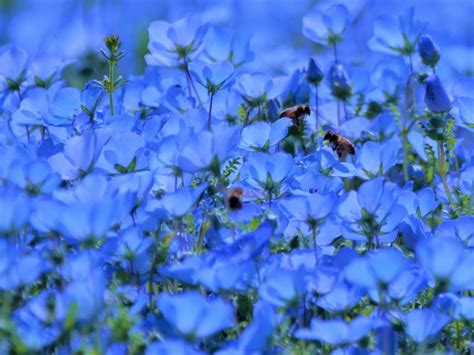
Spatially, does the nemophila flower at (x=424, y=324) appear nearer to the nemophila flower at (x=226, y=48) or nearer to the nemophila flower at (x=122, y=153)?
the nemophila flower at (x=122, y=153)

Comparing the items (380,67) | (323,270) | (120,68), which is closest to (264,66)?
(120,68)

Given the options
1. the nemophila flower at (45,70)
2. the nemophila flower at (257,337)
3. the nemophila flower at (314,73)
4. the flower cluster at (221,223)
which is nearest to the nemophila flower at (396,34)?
the flower cluster at (221,223)

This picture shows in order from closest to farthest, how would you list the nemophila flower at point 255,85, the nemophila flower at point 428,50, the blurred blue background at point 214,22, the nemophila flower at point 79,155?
the nemophila flower at point 79,155, the nemophila flower at point 255,85, the nemophila flower at point 428,50, the blurred blue background at point 214,22

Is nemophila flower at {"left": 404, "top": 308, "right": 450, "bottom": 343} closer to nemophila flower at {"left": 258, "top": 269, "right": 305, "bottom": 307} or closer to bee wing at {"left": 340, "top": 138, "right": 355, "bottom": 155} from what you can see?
nemophila flower at {"left": 258, "top": 269, "right": 305, "bottom": 307}

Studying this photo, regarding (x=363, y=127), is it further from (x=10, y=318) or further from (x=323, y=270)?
(x=10, y=318)

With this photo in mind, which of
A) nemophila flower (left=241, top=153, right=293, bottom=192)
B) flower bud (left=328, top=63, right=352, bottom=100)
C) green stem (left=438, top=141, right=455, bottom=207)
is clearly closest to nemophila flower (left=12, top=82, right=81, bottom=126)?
nemophila flower (left=241, top=153, right=293, bottom=192)

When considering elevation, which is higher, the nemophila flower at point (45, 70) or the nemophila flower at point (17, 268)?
the nemophila flower at point (17, 268)
